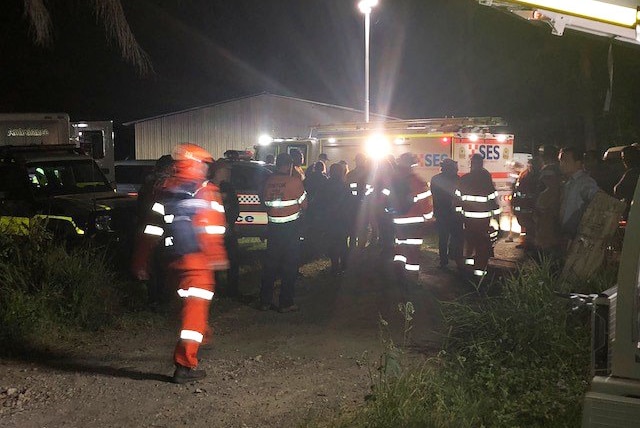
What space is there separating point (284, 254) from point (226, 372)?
7.52 feet

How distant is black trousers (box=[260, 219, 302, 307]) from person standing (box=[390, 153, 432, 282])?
1651 mm

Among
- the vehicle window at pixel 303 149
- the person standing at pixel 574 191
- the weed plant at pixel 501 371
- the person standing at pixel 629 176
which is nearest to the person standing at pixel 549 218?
the person standing at pixel 574 191

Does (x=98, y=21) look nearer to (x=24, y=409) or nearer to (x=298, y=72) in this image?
(x=24, y=409)

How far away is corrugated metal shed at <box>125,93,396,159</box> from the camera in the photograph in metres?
34.0

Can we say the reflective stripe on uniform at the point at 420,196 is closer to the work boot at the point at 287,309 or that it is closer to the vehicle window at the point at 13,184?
the work boot at the point at 287,309

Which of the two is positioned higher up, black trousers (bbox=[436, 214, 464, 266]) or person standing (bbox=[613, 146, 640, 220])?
person standing (bbox=[613, 146, 640, 220])

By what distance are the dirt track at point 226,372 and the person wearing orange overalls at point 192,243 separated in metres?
0.34

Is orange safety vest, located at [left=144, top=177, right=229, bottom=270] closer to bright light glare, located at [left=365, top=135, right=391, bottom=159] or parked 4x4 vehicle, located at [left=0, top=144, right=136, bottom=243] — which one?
parked 4x4 vehicle, located at [left=0, top=144, right=136, bottom=243]

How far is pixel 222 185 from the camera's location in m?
9.07

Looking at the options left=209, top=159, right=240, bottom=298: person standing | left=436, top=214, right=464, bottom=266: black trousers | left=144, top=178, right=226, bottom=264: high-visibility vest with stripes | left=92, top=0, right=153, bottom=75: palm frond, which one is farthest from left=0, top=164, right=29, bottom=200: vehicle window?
left=436, top=214, right=464, bottom=266: black trousers

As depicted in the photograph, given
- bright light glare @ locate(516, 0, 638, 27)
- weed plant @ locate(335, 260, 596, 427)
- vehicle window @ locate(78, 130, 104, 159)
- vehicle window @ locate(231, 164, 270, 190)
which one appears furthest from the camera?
vehicle window @ locate(78, 130, 104, 159)

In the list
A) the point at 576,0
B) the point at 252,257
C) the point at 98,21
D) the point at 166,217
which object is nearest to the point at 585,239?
the point at 576,0

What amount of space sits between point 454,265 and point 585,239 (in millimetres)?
5500

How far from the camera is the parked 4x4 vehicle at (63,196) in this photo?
10.3 m
